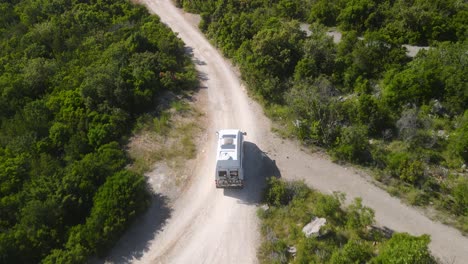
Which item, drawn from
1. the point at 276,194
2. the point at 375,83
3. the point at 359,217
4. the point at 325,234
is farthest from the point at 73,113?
the point at 375,83

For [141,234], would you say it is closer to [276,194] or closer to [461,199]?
[276,194]

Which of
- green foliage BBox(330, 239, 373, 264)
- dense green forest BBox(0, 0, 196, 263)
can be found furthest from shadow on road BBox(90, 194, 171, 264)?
green foliage BBox(330, 239, 373, 264)

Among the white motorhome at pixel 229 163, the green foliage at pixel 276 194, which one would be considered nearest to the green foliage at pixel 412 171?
the green foliage at pixel 276 194

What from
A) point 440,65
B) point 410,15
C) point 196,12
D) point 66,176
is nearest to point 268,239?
point 66,176

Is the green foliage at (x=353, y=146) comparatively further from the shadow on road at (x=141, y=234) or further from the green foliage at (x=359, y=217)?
the shadow on road at (x=141, y=234)

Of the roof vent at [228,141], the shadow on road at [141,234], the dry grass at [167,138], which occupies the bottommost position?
the shadow on road at [141,234]

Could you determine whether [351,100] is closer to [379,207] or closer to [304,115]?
[304,115]

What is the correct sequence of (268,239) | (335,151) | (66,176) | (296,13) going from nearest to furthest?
(268,239) < (66,176) < (335,151) < (296,13)
